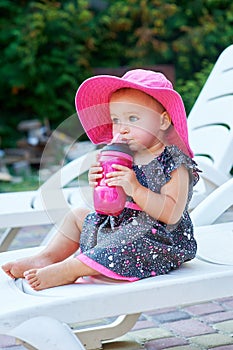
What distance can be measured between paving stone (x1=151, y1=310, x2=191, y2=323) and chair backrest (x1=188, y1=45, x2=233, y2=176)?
2.64ft

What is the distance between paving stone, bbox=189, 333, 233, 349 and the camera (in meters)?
2.63

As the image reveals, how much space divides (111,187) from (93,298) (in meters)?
0.31

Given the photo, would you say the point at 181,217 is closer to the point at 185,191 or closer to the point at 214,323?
the point at 185,191

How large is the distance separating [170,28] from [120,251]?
6.28 meters

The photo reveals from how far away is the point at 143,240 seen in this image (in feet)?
6.78

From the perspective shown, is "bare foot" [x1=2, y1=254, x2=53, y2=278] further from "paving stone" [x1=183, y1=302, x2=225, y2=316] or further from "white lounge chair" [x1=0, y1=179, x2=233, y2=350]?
"paving stone" [x1=183, y1=302, x2=225, y2=316]

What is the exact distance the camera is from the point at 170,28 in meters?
8.03

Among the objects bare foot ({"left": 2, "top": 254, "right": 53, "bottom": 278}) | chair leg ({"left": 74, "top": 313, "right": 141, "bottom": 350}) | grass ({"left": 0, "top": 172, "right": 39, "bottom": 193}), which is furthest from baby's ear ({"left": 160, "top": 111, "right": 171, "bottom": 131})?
grass ({"left": 0, "top": 172, "right": 39, "bottom": 193})

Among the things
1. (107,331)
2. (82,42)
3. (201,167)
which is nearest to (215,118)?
(201,167)

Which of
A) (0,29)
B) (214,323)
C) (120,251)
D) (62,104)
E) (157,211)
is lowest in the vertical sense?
(62,104)

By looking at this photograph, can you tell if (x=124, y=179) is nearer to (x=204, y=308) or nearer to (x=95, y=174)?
(x=95, y=174)

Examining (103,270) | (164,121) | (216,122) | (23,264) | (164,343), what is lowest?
(164,343)

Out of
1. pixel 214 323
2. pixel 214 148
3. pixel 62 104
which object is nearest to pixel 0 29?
pixel 62 104

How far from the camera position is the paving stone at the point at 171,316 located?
2941 mm
